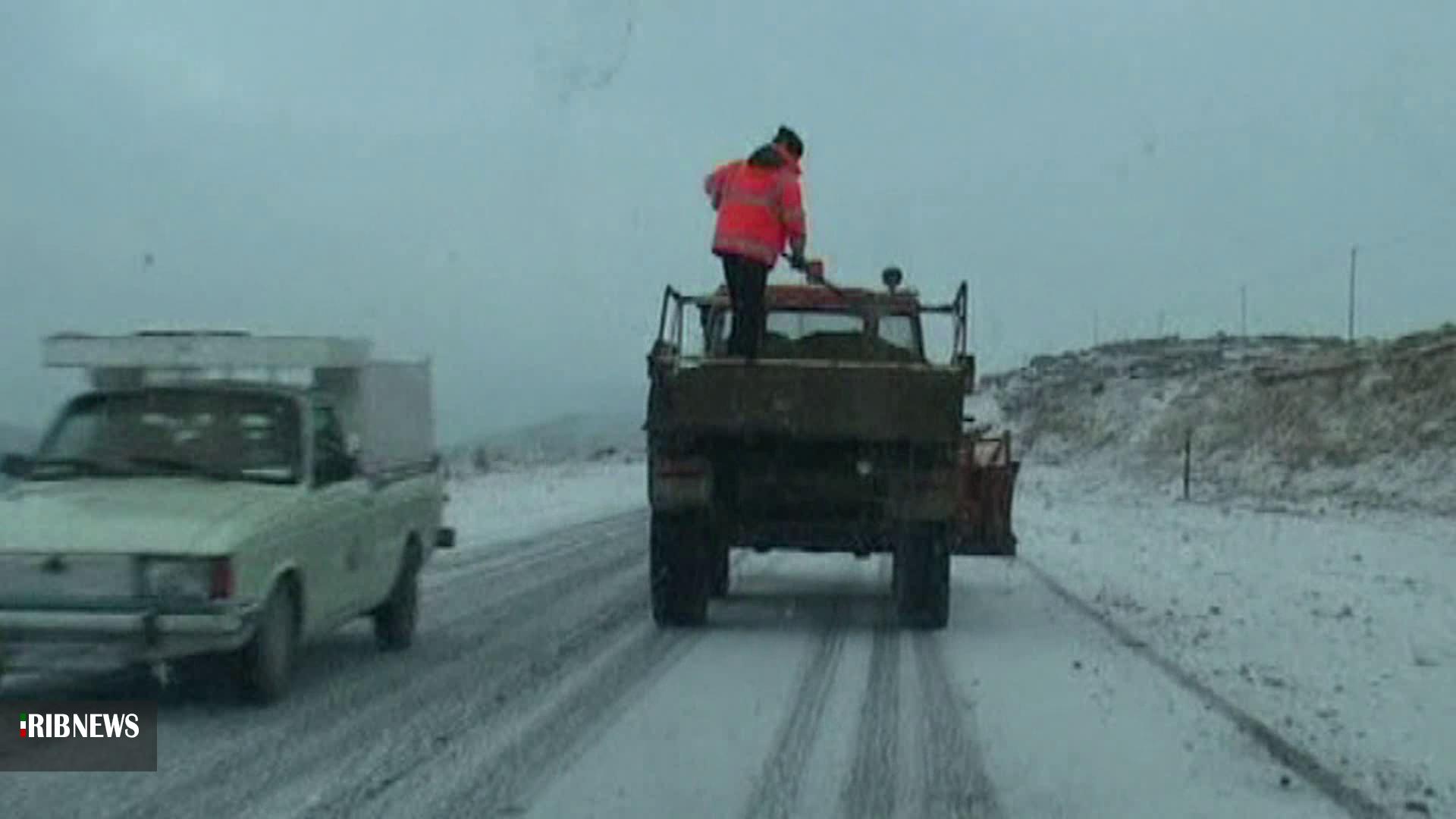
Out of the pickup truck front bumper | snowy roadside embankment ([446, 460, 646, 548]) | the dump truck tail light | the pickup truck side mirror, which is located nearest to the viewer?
the pickup truck front bumper

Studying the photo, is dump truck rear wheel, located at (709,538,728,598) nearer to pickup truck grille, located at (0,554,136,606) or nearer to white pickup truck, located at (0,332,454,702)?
white pickup truck, located at (0,332,454,702)

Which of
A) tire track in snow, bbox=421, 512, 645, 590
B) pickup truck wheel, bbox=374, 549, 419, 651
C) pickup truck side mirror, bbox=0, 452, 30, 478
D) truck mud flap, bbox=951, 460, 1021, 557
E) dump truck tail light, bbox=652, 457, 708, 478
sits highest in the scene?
pickup truck side mirror, bbox=0, 452, 30, 478

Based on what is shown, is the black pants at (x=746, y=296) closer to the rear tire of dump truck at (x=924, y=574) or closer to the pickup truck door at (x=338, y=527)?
the rear tire of dump truck at (x=924, y=574)

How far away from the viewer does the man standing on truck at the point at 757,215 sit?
16625mm

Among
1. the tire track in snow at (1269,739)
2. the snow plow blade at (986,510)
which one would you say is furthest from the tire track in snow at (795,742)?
the snow plow blade at (986,510)

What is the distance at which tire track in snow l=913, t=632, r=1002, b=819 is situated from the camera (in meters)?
9.50

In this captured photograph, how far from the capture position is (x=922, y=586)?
1720 centimetres

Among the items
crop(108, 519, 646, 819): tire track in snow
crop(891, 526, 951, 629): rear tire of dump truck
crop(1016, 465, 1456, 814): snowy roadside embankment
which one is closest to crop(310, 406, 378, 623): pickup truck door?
crop(108, 519, 646, 819): tire track in snow

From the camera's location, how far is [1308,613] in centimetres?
1845

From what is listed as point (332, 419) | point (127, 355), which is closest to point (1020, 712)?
point (332, 419)

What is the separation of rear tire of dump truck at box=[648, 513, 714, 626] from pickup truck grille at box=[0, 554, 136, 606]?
6190 mm

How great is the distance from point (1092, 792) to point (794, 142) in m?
7.70

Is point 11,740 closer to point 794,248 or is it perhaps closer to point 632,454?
point 794,248

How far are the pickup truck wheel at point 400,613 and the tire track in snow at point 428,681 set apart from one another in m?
0.17
